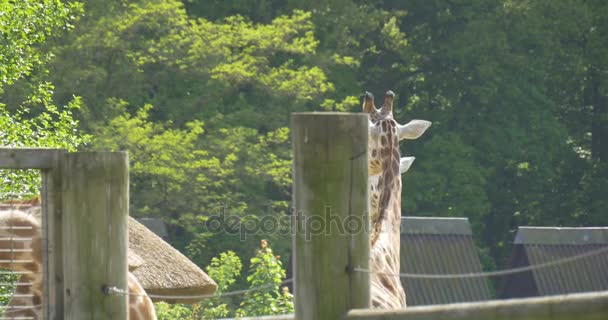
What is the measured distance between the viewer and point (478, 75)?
109 ft

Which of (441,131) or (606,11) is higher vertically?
(606,11)

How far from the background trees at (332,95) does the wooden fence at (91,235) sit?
21.2m

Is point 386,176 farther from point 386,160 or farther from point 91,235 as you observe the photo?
point 91,235

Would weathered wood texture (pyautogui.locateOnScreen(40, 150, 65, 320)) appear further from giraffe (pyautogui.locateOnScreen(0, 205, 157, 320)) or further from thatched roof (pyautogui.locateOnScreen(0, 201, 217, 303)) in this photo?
thatched roof (pyautogui.locateOnScreen(0, 201, 217, 303))

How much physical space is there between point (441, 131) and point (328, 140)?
96.2 feet

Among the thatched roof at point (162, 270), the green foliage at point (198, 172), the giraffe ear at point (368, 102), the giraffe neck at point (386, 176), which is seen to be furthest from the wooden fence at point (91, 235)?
the green foliage at point (198, 172)

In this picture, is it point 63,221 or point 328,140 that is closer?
point 328,140

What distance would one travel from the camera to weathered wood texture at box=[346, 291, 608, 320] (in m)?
3.34

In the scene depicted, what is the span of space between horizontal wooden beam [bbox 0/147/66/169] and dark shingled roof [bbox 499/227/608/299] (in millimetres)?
16068

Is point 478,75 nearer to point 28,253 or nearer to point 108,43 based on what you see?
point 108,43

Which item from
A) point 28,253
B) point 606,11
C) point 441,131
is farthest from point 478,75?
point 28,253

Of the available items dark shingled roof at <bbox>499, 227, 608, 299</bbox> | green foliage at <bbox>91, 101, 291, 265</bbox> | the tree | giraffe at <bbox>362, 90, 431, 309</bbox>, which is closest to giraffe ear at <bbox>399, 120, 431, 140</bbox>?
giraffe at <bbox>362, 90, 431, 309</bbox>

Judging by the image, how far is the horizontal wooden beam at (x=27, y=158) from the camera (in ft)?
14.5

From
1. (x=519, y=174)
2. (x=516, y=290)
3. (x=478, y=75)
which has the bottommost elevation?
(x=516, y=290)
